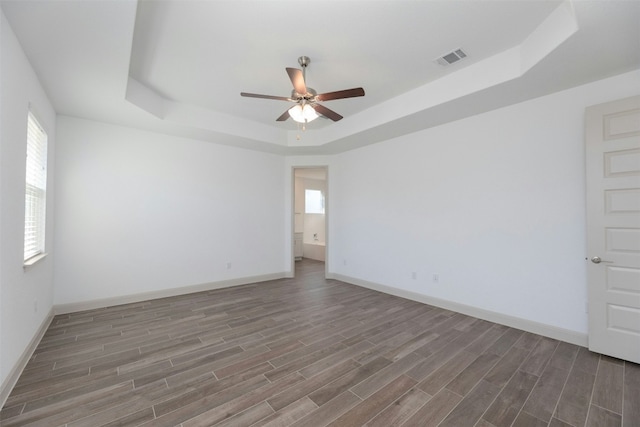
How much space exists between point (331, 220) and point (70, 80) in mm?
4641

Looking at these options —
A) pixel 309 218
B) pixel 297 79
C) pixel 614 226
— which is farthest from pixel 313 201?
pixel 614 226

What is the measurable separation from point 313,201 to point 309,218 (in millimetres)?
→ 780

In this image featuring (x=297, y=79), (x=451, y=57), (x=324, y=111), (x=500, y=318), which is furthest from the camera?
(x=500, y=318)

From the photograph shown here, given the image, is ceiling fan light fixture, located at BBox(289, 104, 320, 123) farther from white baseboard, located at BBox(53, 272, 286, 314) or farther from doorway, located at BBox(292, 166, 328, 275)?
doorway, located at BBox(292, 166, 328, 275)

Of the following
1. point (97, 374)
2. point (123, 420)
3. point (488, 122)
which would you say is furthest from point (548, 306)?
point (97, 374)

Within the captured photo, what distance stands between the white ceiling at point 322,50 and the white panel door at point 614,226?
585mm

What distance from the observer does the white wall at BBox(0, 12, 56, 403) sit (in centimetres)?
201

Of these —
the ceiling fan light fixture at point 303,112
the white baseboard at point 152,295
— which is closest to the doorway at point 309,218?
the white baseboard at point 152,295

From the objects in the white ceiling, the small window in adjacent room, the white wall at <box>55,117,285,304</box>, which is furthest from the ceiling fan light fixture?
the small window in adjacent room

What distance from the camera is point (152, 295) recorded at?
4500mm

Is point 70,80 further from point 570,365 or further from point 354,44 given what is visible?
point 570,365

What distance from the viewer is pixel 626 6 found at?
1895 millimetres

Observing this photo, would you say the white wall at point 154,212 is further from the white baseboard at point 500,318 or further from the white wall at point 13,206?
the white baseboard at point 500,318

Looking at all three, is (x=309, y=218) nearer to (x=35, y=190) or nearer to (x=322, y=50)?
(x=322, y=50)
